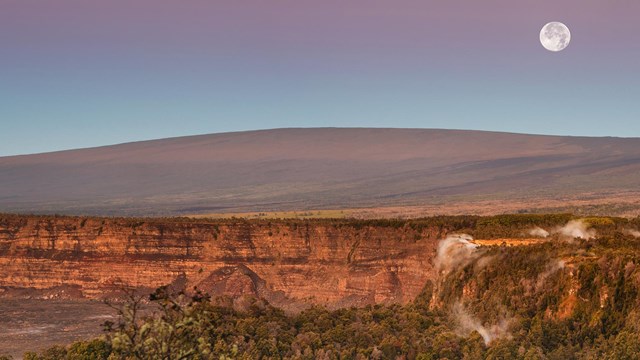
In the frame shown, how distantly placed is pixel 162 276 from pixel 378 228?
1557 centimetres

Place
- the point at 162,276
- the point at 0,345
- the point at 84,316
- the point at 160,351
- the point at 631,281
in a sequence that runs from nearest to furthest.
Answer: the point at 160,351
the point at 631,281
the point at 0,345
the point at 84,316
the point at 162,276

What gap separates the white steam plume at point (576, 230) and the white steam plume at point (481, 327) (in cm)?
1315

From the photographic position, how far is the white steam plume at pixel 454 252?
56.4 m

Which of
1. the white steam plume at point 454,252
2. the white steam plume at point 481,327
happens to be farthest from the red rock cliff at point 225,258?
the white steam plume at point 481,327

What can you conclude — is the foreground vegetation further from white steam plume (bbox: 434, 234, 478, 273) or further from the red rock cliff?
the red rock cliff

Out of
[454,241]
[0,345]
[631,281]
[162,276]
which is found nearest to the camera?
[631,281]

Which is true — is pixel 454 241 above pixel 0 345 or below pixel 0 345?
above

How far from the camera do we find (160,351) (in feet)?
65.8

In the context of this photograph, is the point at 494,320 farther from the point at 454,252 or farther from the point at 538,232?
the point at 538,232

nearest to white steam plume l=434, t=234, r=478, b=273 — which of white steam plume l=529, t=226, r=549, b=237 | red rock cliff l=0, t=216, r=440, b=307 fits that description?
red rock cliff l=0, t=216, r=440, b=307

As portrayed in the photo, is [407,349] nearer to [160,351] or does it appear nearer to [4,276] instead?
[160,351]

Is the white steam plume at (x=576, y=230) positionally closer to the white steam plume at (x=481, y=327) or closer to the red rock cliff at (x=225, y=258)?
the red rock cliff at (x=225, y=258)

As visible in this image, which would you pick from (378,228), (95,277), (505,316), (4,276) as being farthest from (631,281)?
(4,276)

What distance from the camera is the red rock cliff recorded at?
67625 mm
